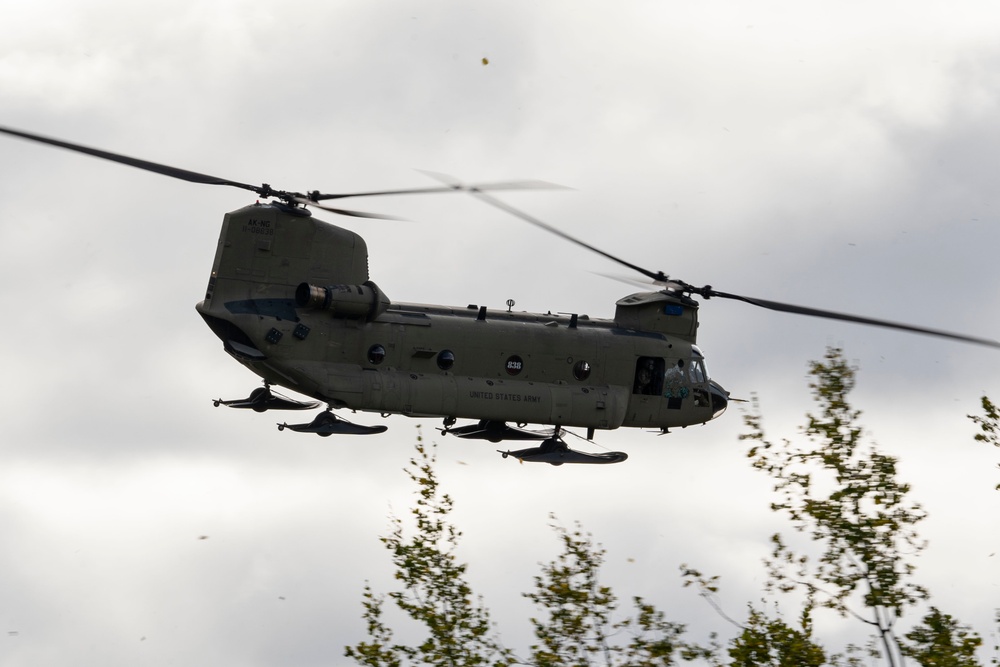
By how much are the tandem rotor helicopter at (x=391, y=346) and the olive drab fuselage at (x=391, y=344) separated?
3 cm

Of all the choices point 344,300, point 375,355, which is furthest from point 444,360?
point 344,300

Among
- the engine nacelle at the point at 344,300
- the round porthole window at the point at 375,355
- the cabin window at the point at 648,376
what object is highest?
the cabin window at the point at 648,376

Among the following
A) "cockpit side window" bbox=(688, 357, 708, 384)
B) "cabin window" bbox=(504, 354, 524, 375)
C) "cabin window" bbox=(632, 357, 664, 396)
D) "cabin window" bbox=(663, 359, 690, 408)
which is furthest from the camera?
"cockpit side window" bbox=(688, 357, 708, 384)

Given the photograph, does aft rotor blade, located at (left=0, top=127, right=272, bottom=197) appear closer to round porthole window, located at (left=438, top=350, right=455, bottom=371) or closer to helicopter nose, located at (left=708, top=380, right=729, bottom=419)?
round porthole window, located at (left=438, top=350, right=455, bottom=371)

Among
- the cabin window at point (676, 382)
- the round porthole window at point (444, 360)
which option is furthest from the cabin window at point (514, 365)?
the cabin window at point (676, 382)

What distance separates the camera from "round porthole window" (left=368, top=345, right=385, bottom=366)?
38156 millimetres

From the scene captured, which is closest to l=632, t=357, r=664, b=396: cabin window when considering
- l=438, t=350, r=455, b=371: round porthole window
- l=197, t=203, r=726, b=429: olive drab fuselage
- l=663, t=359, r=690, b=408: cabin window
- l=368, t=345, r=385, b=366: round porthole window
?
l=197, t=203, r=726, b=429: olive drab fuselage

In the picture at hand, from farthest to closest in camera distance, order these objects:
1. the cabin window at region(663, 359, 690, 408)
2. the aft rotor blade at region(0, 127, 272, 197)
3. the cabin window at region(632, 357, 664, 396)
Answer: the cabin window at region(663, 359, 690, 408)
the cabin window at region(632, 357, 664, 396)
the aft rotor blade at region(0, 127, 272, 197)

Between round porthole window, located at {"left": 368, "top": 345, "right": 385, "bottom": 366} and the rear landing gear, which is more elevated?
round porthole window, located at {"left": 368, "top": 345, "right": 385, "bottom": 366}

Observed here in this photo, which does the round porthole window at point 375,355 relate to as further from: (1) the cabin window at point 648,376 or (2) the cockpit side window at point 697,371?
(2) the cockpit side window at point 697,371

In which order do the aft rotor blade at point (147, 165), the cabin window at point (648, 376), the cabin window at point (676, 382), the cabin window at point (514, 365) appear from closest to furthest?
the aft rotor blade at point (147, 165), the cabin window at point (514, 365), the cabin window at point (648, 376), the cabin window at point (676, 382)

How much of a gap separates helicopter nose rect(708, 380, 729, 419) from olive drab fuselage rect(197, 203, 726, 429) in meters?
1.79

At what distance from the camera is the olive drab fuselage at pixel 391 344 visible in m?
37.2

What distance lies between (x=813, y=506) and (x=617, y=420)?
8.85 meters
